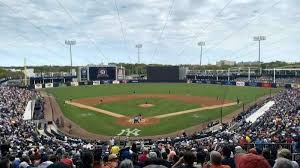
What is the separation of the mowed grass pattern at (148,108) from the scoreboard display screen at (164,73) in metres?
36.3

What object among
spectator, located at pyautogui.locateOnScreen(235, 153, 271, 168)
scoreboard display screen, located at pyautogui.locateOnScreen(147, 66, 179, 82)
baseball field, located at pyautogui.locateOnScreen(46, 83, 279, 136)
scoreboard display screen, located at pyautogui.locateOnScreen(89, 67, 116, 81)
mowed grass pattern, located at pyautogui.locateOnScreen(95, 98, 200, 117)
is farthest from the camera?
scoreboard display screen, located at pyautogui.locateOnScreen(89, 67, 116, 81)

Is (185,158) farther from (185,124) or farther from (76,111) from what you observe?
(76,111)

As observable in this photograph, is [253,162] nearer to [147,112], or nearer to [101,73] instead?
[147,112]

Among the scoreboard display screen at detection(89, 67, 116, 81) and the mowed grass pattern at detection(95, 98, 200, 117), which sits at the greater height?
the scoreboard display screen at detection(89, 67, 116, 81)

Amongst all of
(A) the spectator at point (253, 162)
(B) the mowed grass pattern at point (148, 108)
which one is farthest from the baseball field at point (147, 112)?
(A) the spectator at point (253, 162)

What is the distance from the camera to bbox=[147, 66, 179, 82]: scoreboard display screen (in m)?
100

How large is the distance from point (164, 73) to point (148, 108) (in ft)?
153

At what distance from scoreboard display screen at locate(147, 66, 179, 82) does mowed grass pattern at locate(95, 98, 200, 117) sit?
119 feet

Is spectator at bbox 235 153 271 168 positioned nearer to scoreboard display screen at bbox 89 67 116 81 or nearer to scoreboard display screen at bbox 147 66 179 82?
scoreboard display screen at bbox 147 66 179 82

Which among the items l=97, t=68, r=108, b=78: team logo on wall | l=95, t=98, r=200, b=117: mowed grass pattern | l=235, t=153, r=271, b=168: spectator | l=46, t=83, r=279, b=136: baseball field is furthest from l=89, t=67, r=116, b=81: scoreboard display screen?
l=235, t=153, r=271, b=168: spectator

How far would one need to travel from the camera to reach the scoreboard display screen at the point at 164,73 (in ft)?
329

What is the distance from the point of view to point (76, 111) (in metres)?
53.0

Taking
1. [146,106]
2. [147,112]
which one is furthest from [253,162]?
[146,106]

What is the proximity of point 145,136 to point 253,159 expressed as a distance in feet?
102
